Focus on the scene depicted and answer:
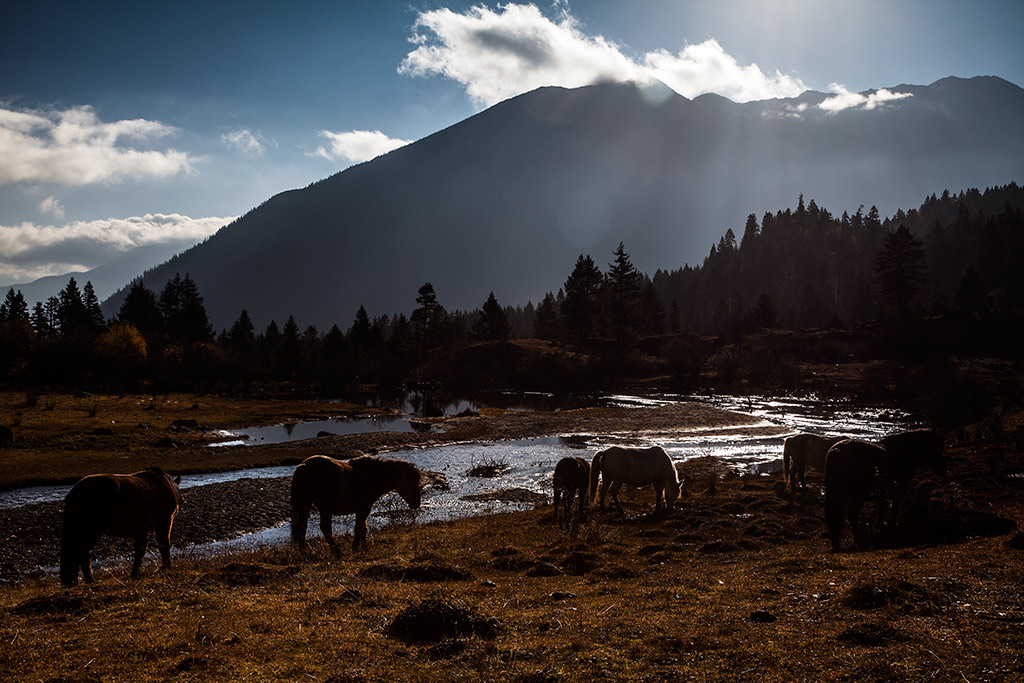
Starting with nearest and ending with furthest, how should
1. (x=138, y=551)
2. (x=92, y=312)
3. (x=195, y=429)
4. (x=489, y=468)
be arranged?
(x=138, y=551)
(x=489, y=468)
(x=195, y=429)
(x=92, y=312)

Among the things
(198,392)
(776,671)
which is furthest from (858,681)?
(198,392)

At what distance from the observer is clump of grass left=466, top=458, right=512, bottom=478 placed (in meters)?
32.9

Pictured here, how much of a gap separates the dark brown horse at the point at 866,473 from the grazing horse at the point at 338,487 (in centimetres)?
1175

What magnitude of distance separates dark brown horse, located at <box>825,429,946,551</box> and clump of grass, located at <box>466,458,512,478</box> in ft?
69.5

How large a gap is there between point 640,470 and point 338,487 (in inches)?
433

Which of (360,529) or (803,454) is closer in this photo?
(360,529)

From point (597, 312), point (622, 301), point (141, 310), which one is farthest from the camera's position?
point (141, 310)

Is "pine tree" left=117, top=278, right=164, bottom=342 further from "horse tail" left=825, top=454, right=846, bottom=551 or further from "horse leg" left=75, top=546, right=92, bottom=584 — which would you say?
"horse tail" left=825, top=454, right=846, bottom=551

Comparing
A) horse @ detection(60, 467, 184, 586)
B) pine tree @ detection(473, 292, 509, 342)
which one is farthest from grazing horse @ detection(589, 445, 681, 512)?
pine tree @ detection(473, 292, 509, 342)

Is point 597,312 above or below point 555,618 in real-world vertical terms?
above

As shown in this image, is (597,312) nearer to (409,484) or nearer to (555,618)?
(409,484)

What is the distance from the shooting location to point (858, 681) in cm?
544

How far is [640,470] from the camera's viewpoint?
804 inches

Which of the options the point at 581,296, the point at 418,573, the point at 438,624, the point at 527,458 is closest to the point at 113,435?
the point at 527,458
